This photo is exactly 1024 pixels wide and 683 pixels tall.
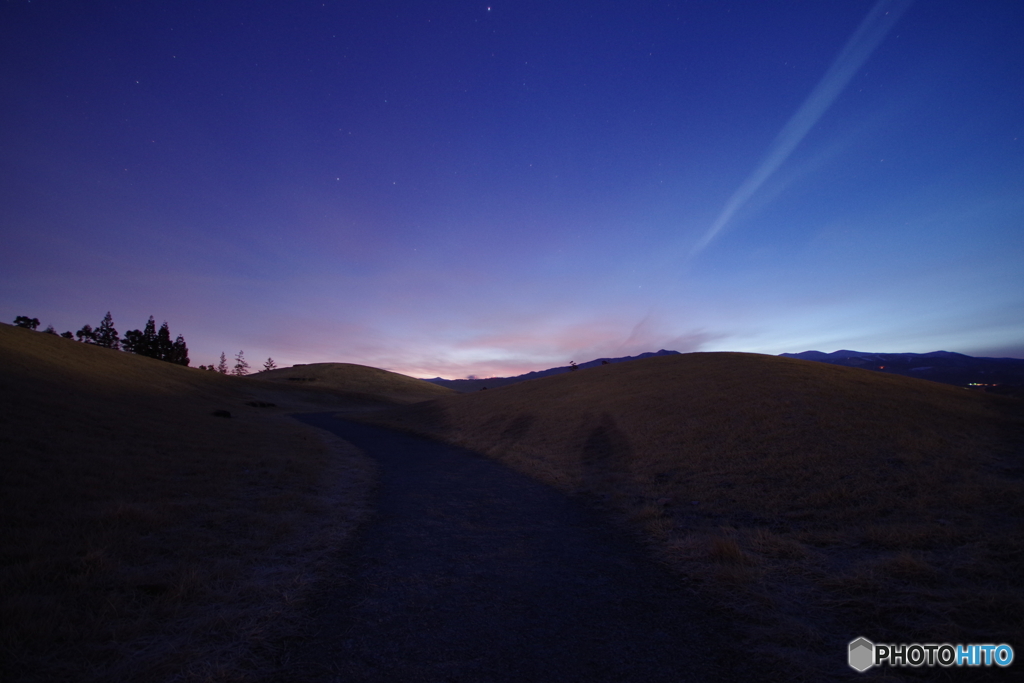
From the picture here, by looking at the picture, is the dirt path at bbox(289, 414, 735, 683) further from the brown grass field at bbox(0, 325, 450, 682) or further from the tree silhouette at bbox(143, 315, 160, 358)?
the tree silhouette at bbox(143, 315, 160, 358)

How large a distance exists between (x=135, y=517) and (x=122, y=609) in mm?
3825

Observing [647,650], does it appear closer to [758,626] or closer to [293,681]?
[758,626]

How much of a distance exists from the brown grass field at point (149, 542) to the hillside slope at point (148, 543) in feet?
0.07

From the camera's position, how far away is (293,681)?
3922mm

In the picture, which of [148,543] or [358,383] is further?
[358,383]

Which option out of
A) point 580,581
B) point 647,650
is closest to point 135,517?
point 580,581

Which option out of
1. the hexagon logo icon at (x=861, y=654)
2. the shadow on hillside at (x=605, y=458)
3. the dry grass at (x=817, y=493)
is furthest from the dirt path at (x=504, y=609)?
the shadow on hillside at (x=605, y=458)

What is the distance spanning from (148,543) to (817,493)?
14.1 meters

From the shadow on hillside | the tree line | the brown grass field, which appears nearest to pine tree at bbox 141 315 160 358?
the tree line

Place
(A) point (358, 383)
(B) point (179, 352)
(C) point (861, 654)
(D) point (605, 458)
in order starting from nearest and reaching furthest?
1. (C) point (861, 654)
2. (D) point (605, 458)
3. (A) point (358, 383)
4. (B) point (179, 352)

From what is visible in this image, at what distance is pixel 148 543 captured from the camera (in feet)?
22.6

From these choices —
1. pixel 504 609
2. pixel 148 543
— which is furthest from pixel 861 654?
pixel 148 543

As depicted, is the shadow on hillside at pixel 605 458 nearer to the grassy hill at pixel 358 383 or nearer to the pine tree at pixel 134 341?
the grassy hill at pixel 358 383

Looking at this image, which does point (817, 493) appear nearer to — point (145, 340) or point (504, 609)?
point (504, 609)
